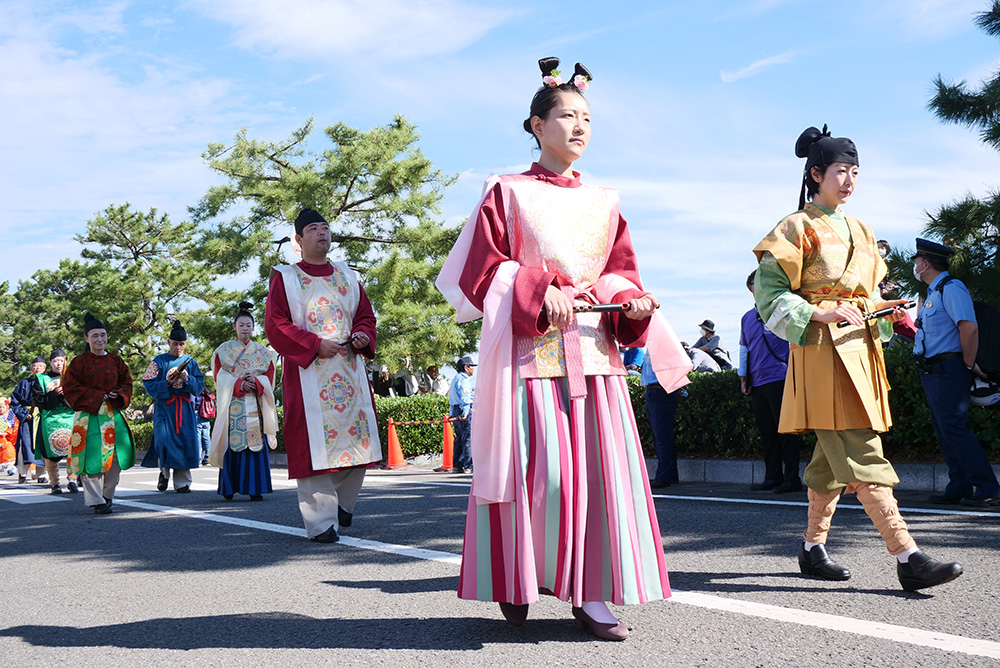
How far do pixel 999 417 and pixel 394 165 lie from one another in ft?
66.1

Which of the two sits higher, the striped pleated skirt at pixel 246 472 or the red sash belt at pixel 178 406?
the red sash belt at pixel 178 406

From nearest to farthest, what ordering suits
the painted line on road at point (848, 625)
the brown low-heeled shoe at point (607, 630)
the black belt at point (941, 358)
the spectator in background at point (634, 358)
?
the painted line on road at point (848, 625) < the brown low-heeled shoe at point (607, 630) < the black belt at point (941, 358) < the spectator in background at point (634, 358)

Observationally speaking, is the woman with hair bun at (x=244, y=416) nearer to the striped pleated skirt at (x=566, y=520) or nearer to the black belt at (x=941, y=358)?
the black belt at (x=941, y=358)

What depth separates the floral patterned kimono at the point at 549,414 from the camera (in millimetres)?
3178

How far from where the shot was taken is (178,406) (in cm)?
1164

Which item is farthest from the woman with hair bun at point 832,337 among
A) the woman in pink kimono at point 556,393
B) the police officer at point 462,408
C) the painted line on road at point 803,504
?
the police officer at point 462,408

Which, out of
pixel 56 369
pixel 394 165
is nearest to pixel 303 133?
pixel 394 165

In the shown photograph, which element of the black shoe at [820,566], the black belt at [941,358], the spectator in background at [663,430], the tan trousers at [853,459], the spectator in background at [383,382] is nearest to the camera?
the tan trousers at [853,459]

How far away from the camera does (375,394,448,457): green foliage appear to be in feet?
59.4

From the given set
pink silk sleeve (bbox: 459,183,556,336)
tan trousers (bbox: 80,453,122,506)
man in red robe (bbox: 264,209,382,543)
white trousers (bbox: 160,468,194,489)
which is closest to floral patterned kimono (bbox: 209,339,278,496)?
tan trousers (bbox: 80,453,122,506)

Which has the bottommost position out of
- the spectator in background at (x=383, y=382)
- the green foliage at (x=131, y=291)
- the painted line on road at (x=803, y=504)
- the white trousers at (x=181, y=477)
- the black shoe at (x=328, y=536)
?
the painted line on road at (x=803, y=504)

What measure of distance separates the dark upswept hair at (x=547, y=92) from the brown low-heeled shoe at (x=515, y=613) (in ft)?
5.53

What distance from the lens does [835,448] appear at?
3.98m

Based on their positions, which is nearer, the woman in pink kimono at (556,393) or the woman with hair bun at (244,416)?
the woman in pink kimono at (556,393)
